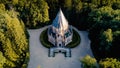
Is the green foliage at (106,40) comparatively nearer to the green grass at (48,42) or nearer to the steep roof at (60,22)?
the green grass at (48,42)

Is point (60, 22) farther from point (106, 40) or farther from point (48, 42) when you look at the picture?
point (106, 40)

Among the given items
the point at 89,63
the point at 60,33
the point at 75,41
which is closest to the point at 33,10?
the point at 60,33

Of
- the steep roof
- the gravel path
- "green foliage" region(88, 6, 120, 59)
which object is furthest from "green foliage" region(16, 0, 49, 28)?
"green foliage" region(88, 6, 120, 59)

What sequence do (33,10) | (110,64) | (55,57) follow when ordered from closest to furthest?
(110,64) < (55,57) < (33,10)

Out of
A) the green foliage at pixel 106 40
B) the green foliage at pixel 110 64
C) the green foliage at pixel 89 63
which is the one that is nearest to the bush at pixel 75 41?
the green foliage at pixel 106 40

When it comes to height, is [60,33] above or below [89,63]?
above

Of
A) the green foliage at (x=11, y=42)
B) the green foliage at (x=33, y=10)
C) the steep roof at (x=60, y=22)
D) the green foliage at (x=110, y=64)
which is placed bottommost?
the green foliage at (x=110, y=64)

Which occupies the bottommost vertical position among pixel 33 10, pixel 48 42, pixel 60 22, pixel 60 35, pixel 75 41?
pixel 48 42

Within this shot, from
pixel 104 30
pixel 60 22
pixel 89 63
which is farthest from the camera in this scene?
pixel 60 22
